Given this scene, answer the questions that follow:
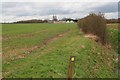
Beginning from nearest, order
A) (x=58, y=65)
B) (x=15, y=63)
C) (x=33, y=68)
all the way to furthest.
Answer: (x=33, y=68) < (x=58, y=65) < (x=15, y=63)

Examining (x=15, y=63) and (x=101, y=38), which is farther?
(x=101, y=38)

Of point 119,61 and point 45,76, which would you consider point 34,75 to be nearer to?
point 45,76

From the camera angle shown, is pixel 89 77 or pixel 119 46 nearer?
pixel 89 77

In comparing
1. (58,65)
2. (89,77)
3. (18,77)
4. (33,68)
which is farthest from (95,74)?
(18,77)

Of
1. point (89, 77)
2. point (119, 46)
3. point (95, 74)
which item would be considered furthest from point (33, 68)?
point (119, 46)

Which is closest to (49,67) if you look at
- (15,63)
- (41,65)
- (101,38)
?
(41,65)

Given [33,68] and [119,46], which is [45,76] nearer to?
[33,68]

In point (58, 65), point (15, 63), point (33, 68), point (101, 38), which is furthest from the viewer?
point (101, 38)

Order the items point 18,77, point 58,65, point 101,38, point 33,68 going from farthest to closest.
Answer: point 101,38, point 58,65, point 33,68, point 18,77

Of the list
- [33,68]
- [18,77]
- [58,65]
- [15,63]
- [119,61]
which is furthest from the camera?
[119,61]

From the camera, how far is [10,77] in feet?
37.2

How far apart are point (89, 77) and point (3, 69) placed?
4.28 metres

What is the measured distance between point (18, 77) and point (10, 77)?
341mm

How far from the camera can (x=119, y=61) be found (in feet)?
78.2
